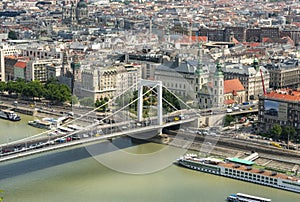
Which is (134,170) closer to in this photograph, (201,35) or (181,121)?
(181,121)

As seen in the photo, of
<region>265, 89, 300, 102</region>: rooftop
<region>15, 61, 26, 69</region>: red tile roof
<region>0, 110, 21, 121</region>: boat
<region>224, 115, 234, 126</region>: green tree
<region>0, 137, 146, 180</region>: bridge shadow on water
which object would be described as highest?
<region>265, 89, 300, 102</region>: rooftop

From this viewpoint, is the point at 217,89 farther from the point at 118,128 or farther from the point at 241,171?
the point at 241,171

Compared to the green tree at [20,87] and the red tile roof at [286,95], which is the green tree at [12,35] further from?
the red tile roof at [286,95]

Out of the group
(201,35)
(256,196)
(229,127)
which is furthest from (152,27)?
(256,196)

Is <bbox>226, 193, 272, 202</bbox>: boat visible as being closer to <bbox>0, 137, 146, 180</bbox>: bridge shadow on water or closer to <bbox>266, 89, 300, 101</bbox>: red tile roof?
<bbox>0, 137, 146, 180</bbox>: bridge shadow on water

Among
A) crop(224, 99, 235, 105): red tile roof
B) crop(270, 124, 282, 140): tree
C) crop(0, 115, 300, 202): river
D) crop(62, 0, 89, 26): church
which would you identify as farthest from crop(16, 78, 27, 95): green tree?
crop(62, 0, 89, 26): church

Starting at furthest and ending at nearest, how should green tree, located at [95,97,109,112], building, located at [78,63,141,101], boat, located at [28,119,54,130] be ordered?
building, located at [78,63,141,101] → green tree, located at [95,97,109,112] → boat, located at [28,119,54,130]
